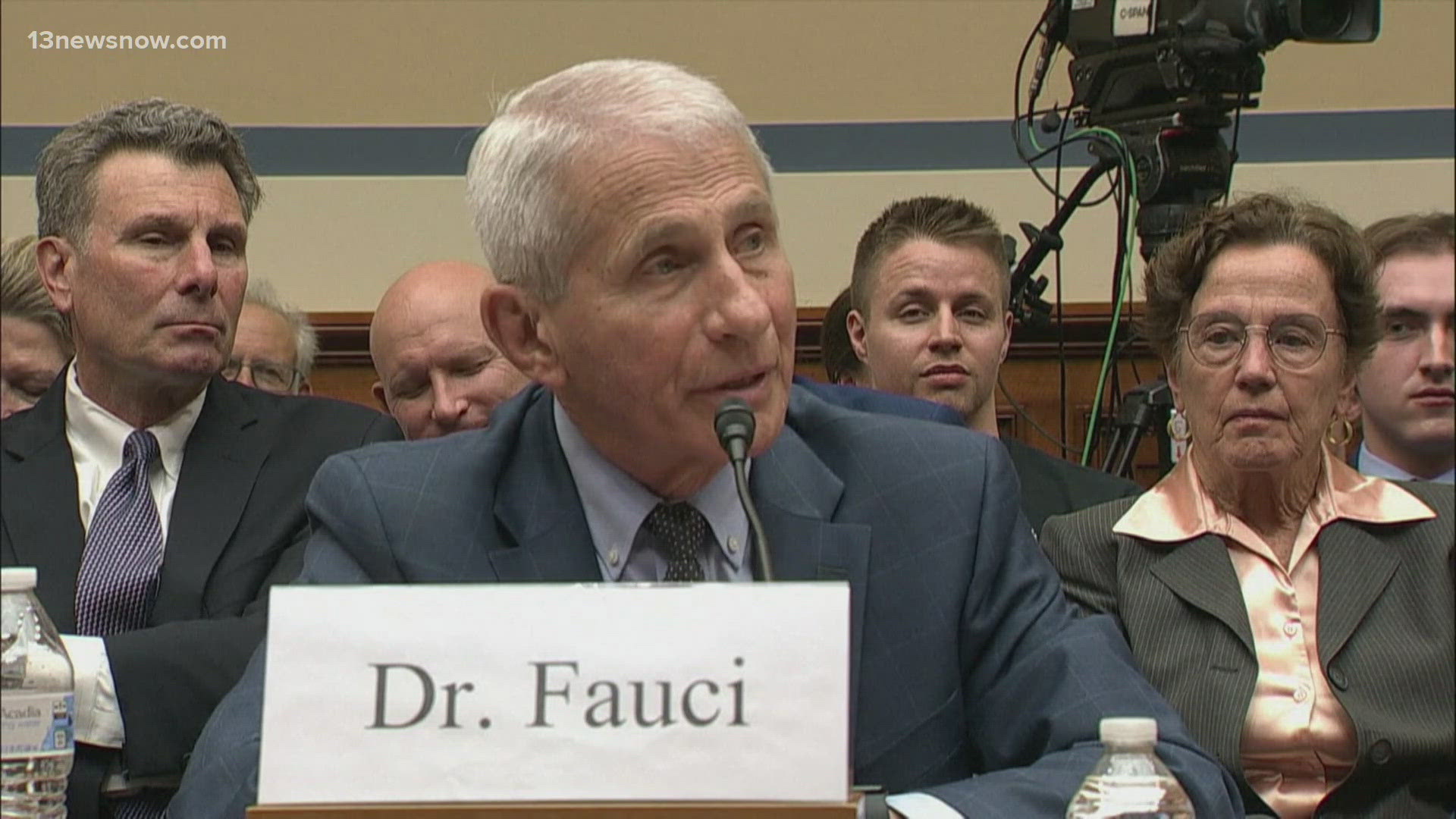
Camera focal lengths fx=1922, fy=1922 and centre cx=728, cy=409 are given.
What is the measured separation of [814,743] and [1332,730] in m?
1.34

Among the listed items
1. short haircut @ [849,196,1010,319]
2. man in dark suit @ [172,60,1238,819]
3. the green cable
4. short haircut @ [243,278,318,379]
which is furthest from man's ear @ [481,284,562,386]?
short haircut @ [243,278,318,379]

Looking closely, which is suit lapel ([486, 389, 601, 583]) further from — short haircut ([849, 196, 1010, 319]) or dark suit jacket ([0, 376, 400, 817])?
short haircut ([849, 196, 1010, 319])

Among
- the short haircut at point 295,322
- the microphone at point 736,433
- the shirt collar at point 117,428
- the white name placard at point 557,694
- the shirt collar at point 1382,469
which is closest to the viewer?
the white name placard at point 557,694

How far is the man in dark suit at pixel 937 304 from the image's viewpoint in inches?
144

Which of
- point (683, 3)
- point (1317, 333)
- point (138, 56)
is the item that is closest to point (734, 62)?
point (683, 3)

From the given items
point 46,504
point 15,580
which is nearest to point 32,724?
point 15,580

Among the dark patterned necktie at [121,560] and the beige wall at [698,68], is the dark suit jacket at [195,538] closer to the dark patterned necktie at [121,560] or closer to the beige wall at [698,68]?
the dark patterned necktie at [121,560]

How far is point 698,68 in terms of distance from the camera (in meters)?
4.80

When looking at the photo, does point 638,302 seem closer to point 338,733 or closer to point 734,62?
point 338,733

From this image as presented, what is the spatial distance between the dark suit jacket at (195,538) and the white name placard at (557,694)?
3.53 feet

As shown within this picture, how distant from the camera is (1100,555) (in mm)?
2566

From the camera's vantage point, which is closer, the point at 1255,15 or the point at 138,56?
the point at 1255,15

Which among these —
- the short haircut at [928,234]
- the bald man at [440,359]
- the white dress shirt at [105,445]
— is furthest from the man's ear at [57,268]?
the short haircut at [928,234]

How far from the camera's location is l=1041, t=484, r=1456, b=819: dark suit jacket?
2.36 metres
